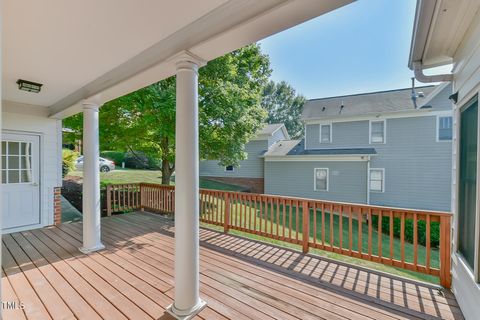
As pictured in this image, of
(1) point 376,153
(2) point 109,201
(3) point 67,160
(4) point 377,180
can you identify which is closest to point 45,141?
(2) point 109,201

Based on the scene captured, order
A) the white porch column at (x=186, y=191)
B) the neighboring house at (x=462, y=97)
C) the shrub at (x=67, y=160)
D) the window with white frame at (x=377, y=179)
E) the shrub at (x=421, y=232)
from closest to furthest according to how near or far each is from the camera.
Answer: the neighboring house at (x=462, y=97) → the white porch column at (x=186, y=191) → the shrub at (x=421, y=232) → the shrub at (x=67, y=160) → the window with white frame at (x=377, y=179)

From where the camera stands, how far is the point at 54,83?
3766 mm

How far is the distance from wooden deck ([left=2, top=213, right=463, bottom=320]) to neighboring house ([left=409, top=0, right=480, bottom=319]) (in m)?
0.51

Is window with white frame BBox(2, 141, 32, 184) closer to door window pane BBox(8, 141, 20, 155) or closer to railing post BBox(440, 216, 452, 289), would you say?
door window pane BBox(8, 141, 20, 155)

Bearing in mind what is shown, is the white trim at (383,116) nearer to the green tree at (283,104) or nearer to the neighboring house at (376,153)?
the neighboring house at (376,153)

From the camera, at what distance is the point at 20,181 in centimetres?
509

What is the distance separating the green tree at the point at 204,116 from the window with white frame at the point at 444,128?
276 inches

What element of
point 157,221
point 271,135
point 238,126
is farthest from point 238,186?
point 157,221

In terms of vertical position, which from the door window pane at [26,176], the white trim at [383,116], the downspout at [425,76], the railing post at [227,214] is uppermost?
the white trim at [383,116]

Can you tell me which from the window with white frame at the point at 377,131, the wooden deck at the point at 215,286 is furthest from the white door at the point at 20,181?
the window with white frame at the point at 377,131

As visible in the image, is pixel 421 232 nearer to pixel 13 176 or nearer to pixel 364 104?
pixel 364 104

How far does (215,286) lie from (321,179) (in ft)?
30.6

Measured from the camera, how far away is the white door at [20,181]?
16.0 feet

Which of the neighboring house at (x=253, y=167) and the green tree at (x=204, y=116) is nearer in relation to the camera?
the green tree at (x=204, y=116)
